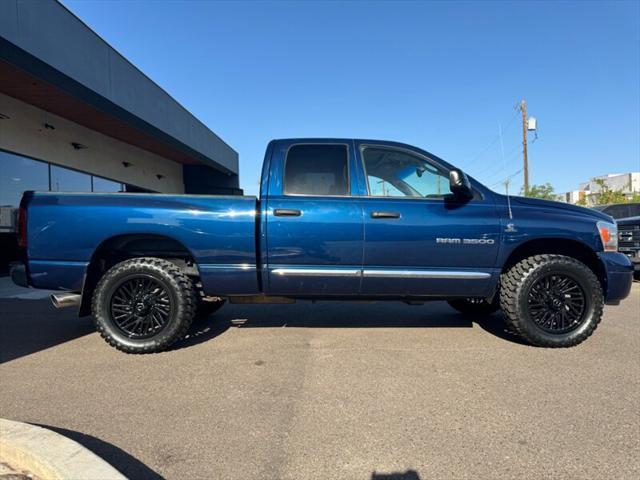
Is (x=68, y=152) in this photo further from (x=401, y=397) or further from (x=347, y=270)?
(x=401, y=397)

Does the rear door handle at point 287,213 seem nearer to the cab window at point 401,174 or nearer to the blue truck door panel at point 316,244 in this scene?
the blue truck door panel at point 316,244

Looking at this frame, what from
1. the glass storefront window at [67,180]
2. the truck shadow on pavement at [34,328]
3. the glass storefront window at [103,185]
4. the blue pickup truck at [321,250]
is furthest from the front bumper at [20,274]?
the glass storefront window at [103,185]

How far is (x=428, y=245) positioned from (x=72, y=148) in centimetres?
1204

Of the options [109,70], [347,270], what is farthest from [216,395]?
[109,70]

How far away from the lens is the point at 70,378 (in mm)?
3301

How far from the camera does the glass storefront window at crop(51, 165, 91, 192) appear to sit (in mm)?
11211

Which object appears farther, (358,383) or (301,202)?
(301,202)

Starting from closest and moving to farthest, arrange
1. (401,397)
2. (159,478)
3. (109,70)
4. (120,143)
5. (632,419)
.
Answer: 1. (159,478)
2. (632,419)
3. (401,397)
4. (109,70)
5. (120,143)

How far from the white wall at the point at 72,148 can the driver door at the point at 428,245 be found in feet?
33.3

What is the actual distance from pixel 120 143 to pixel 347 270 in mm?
13333

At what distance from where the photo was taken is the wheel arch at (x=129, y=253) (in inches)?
155

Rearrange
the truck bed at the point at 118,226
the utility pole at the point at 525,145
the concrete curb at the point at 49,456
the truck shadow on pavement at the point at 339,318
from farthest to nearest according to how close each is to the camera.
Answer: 1. the utility pole at the point at 525,145
2. the truck shadow on pavement at the point at 339,318
3. the truck bed at the point at 118,226
4. the concrete curb at the point at 49,456

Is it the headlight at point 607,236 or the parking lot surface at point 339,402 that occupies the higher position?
the headlight at point 607,236

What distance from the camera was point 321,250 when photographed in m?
3.86
